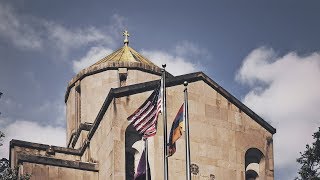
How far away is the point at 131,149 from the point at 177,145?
1.73 m

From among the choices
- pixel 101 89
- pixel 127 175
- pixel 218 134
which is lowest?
pixel 127 175

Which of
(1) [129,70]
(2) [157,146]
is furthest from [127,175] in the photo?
(1) [129,70]

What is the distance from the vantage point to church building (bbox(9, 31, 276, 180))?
26531 millimetres

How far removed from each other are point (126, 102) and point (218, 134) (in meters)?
3.98

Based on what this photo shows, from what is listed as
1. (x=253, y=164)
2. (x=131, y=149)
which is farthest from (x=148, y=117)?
(x=253, y=164)

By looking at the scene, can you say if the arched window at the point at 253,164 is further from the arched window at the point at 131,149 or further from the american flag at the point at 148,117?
the american flag at the point at 148,117

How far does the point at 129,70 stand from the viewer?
112 feet

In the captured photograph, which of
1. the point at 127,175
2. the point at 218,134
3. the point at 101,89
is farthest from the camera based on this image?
the point at 101,89

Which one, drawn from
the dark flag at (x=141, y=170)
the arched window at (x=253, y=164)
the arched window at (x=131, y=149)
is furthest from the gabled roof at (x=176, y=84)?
the dark flag at (x=141, y=170)

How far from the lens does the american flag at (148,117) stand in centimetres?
2386

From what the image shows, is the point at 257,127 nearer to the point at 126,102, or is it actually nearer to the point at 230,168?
the point at 230,168

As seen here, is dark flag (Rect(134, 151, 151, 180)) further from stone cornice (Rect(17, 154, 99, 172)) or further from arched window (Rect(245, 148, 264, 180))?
arched window (Rect(245, 148, 264, 180))

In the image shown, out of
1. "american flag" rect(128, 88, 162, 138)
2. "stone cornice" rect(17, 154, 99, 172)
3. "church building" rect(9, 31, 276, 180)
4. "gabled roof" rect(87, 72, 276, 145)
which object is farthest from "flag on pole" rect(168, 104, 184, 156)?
"stone cornice" rect(17, 154, 99, 172)

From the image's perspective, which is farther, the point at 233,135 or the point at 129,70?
the point at 129,70
